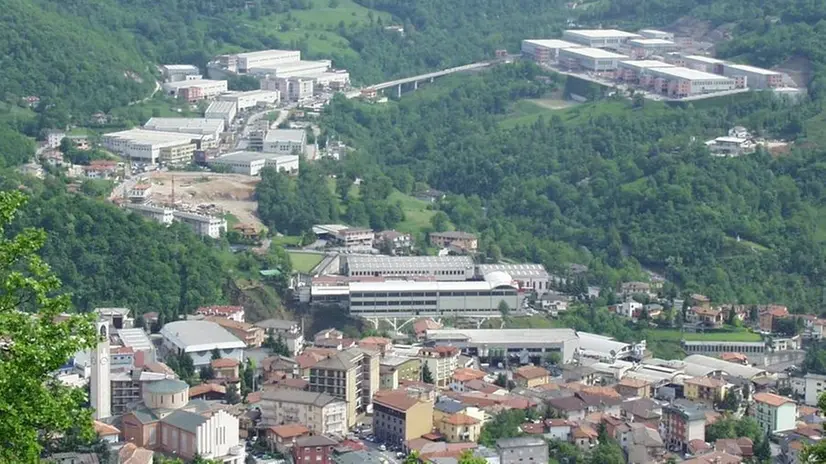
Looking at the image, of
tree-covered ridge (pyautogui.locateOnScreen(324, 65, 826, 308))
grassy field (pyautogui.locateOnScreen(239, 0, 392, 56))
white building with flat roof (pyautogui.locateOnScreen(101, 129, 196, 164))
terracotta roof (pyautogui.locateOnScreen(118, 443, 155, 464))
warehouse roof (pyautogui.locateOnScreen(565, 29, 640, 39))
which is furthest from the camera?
grassy field (pyautogui.locateOnScreen(239, 0, 392, 56))

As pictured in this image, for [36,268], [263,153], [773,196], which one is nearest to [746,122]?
[773,196]

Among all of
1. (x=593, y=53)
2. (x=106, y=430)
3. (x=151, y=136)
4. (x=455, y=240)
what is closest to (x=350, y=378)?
(x=106, y=430)

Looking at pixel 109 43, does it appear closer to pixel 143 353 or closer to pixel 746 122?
pixel 746 122

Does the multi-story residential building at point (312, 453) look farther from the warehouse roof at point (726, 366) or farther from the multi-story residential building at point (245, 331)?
the warehouse roof at point (726, 366)

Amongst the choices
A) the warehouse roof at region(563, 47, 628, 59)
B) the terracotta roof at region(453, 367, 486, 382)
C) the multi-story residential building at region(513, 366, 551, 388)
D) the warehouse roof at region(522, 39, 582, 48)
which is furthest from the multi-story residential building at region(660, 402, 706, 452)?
the warehouse roof at region(522, 39, 582, 48)

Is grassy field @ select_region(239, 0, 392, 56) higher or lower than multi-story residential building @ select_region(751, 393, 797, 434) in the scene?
higher

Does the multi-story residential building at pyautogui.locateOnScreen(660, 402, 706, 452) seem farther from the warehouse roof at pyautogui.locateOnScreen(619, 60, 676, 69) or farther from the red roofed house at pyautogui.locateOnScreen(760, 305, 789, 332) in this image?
A: the warehouse roof at pyautogui.locateOnScreen(619, 60, 676, 69)

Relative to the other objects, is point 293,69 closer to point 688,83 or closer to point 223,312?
point 688,83

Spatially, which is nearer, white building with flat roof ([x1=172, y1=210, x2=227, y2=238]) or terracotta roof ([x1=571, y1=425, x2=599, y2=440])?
terracotta roof ([x1=571, y1=425, x2=599, y2=440])
